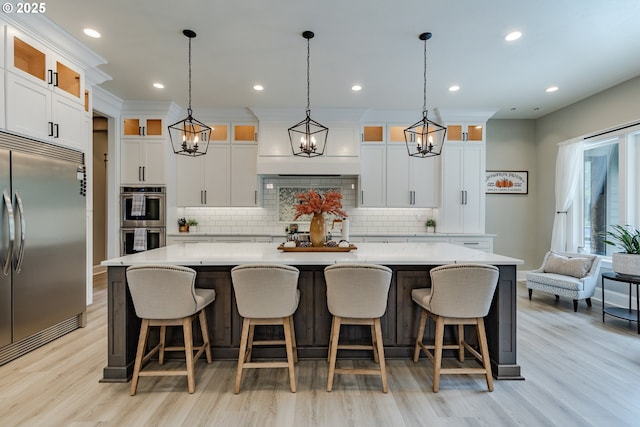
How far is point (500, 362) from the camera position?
244cm

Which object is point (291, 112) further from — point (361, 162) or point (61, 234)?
point (61, 234)

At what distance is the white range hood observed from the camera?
526cm

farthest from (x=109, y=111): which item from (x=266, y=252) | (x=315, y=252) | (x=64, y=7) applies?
(x=315, y=252)

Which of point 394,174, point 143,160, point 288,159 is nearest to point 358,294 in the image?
point 288,159

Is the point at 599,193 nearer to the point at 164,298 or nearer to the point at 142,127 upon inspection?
the point at 164,298

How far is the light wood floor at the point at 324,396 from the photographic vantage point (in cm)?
195

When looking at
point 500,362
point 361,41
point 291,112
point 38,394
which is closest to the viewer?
point 38,394

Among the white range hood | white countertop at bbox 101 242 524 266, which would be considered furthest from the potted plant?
the white range hood

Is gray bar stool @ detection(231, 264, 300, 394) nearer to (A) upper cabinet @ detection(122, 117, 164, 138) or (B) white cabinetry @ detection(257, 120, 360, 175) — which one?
(B) white cabinetry @ detection(257, 120, 360, 175)

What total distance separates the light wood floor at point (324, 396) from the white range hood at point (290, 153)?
326cm

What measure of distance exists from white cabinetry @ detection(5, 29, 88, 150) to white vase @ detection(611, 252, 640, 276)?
6153mm

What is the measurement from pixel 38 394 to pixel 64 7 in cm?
306

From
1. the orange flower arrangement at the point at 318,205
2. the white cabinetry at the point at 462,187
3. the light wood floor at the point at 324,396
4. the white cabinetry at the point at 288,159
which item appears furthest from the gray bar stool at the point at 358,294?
the white cabinetry at the point at 462,187

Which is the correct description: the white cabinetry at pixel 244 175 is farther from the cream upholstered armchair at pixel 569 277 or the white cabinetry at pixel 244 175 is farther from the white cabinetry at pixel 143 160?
the cream upholstered armchair at pixel 569 277
